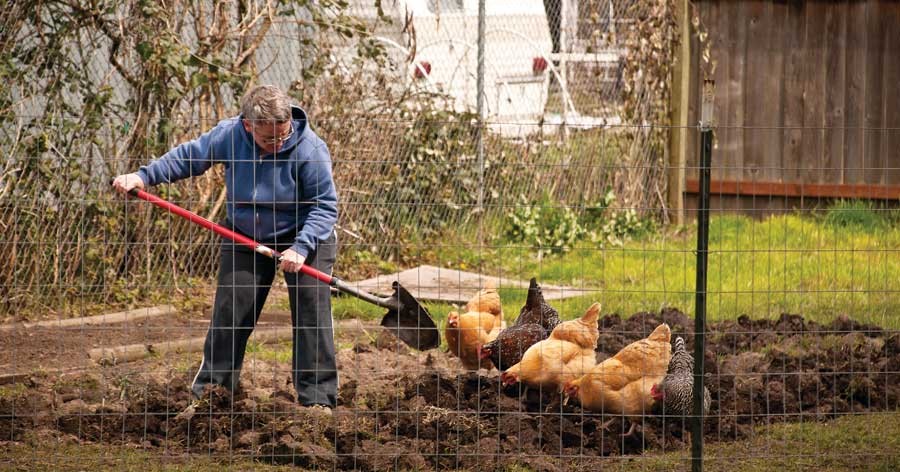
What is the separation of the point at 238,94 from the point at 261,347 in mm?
2126

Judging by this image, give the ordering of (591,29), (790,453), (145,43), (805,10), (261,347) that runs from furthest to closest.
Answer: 1. (591,29)
2. (805,10)
3. (145,43)
4. (261,347)
5. (790,453)

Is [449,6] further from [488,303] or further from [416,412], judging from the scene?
[416,412]

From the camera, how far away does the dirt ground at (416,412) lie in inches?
202

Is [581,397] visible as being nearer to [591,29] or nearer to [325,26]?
[325,26]

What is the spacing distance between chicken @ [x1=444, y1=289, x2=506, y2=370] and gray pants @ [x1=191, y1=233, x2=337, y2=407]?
74 centimetres

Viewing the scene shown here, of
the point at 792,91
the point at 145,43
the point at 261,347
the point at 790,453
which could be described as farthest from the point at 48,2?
the point at 792,91

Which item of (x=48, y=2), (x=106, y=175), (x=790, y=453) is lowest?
(x=790, y=453)

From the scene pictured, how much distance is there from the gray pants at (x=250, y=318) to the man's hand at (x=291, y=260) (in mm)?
219

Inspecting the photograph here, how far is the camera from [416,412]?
538 cm

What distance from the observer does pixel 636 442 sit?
5.32 m

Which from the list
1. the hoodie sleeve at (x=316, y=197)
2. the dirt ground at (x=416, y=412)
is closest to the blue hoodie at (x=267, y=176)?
the hoodie sleeve at (x=316, y=197)

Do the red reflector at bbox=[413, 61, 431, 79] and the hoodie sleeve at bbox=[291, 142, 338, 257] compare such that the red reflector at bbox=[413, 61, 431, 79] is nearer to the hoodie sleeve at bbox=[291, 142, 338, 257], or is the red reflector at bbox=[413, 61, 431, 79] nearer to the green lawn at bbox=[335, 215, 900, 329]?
the green lawn at bbox=[335, 215, 900, 329]

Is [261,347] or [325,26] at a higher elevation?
[325,26]

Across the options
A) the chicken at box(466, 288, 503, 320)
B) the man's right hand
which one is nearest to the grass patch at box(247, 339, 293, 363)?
the chicken at box(466, 288, 503, 320)
